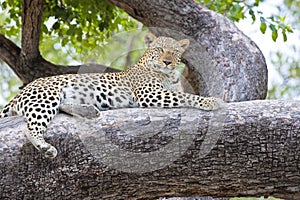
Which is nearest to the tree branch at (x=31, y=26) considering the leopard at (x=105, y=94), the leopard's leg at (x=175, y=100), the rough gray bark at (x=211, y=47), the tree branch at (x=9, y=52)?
the tree branch at (x=9, y=52)

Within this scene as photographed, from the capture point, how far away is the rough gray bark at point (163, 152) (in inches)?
177

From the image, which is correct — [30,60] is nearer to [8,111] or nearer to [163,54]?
[163,54]

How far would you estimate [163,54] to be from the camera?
5.90 meters

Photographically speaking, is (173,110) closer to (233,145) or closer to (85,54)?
(233,145)

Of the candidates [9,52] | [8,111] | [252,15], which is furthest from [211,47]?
[8,111]

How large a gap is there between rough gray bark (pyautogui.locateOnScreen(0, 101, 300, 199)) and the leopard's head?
1.16 metres

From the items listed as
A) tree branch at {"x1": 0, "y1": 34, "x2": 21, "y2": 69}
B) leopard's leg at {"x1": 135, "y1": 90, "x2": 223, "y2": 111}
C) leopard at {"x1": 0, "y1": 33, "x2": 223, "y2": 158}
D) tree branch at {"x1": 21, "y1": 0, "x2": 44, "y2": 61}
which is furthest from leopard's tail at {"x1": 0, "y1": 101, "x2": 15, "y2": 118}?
tree branch at {"x1": 0, "y1": 34, "x2": 21, "y2": 69}

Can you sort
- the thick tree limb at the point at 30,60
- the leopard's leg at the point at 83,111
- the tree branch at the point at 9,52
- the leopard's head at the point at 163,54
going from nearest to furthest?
the leopard's leg at the point at 83,111, the leopard's head at the point at 163,54, the thick tree limb at the point at 30,60, the tree branch at the point at 9,52

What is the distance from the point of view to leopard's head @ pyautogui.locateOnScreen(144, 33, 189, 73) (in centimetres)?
584

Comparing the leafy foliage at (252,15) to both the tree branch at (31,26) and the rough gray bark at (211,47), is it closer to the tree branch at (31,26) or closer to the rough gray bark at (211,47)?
the rough gray bark at (211,47)

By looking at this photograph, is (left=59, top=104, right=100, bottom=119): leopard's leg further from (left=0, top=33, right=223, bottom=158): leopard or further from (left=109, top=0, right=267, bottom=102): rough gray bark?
(left=109, top=0, right=267, bottom=102): rough gray bark

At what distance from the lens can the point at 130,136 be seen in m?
4.57

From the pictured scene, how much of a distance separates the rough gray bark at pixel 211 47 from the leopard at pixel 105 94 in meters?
0.62

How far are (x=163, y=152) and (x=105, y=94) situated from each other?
963mm
